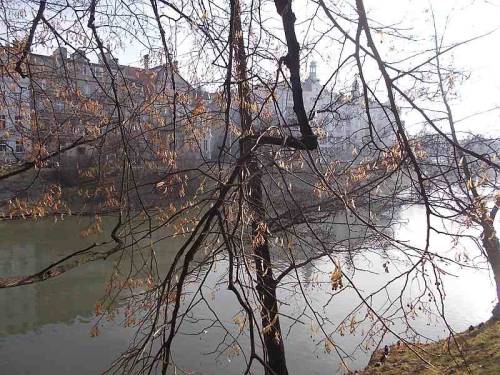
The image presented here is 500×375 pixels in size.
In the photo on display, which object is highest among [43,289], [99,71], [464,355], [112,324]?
[99,71]

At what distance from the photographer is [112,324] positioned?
9.41m

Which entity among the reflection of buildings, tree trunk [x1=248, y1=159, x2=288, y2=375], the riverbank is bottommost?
the riverbank

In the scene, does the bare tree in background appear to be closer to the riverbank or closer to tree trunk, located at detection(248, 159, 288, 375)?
tree trunk, located at detection(248, 159, 288, 375)

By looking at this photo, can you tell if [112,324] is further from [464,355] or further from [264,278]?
[464,355]

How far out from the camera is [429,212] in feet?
6.97

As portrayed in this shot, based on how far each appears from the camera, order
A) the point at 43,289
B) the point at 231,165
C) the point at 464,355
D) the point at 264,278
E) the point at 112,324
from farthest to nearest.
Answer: the point at 43,289 → the point at 112,324 → the point at 464,355 → the point at 264,278 → the point at 231,165

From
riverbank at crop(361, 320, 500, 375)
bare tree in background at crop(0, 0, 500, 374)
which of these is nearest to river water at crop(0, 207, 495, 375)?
riverbank at crop(361, 320, 500, 375)

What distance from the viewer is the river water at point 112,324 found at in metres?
8.02

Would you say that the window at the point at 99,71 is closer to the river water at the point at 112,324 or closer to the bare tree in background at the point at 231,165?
the bare tree in background at the point at 231,165

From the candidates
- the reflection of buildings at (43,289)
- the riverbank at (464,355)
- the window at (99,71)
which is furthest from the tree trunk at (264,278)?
the reflection of buildings at (43,289)

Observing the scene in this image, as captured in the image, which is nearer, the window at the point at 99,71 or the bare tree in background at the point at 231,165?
the bare tree in background at the point at 231,165

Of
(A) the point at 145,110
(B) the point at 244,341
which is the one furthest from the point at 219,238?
(B) the point at 244,341

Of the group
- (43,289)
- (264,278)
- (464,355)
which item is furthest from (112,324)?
(464,355)

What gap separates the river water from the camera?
316 inches
